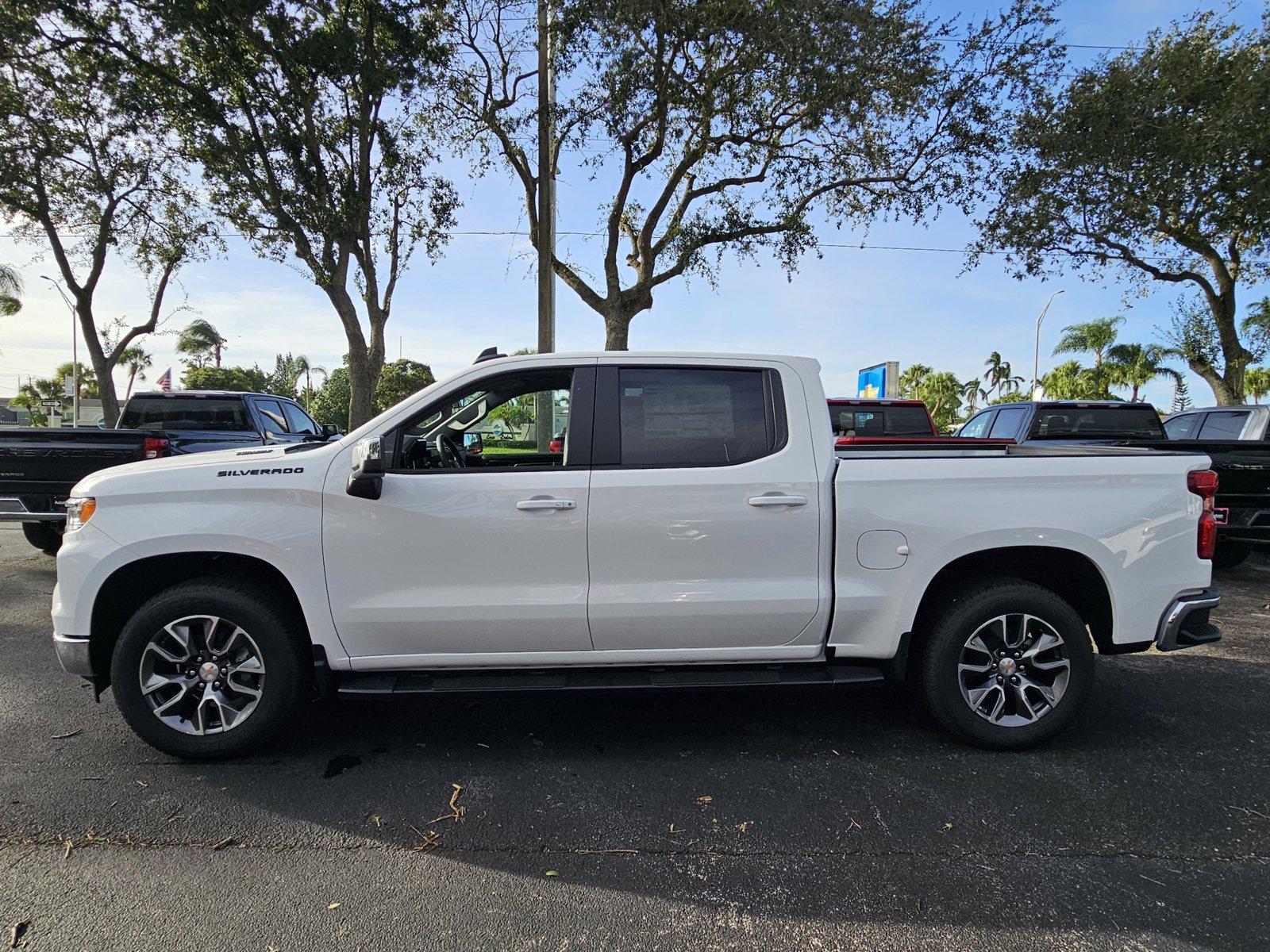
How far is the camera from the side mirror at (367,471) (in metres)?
3.13

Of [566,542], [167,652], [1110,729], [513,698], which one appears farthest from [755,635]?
[167,652]

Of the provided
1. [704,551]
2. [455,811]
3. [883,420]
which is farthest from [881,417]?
[455,811]

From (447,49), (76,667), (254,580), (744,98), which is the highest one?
(447,49)

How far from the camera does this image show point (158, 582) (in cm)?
345

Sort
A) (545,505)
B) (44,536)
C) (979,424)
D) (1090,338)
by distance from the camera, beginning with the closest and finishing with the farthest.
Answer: (545,505) < (44,536) < (979,424) < (1090,338)

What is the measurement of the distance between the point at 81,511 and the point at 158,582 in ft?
1.49

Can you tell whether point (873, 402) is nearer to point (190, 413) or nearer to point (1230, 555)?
point (1230, 555)

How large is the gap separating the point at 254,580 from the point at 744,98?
38.8 feet

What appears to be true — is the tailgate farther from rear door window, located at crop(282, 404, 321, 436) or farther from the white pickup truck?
rear door window, located at crop(282, 404, 321, 436)

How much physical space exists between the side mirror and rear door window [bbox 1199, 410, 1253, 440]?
959 cm

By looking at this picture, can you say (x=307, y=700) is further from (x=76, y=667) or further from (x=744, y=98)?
(x=744, y=98)

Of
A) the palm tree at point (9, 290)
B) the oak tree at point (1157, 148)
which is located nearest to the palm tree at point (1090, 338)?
the oak tree at point (1157, 148)

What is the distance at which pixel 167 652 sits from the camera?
3.28 m

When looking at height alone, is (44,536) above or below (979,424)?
below
